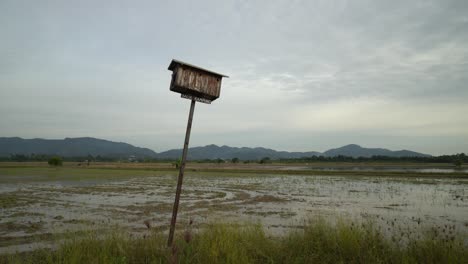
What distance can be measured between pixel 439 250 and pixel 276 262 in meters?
3.47

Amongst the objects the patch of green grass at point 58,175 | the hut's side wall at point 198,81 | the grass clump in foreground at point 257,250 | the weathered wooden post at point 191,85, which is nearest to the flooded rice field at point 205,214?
the grass clump in foreground at point 257,250

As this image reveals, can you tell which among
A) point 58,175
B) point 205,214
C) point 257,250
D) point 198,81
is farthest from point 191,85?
point 58,175

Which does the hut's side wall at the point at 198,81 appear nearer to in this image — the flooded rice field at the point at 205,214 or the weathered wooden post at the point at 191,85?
the weathered wooden post at the point at 191,85

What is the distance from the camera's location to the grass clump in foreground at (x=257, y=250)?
5587 mm

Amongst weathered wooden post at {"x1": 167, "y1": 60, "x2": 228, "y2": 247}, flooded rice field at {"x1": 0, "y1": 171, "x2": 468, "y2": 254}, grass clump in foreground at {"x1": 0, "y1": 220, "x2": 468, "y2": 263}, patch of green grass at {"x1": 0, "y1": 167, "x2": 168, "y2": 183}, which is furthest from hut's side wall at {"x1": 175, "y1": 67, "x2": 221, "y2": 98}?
patch of green grass at {"x1": 0, "y1": 167, "x2": 168, "y2": 183}

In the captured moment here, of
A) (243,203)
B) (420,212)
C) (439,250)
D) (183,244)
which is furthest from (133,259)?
(420,212)

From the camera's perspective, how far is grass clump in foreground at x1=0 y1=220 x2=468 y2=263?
5.59 meters

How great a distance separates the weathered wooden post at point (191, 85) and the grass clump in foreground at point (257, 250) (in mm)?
927

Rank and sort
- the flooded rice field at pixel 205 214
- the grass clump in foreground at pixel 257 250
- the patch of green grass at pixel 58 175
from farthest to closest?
1. the patch of green grass at pixel 58 175
2. the flooded rice field at pixel 205 214
3. the grass clump in foreground at pixel 257 250

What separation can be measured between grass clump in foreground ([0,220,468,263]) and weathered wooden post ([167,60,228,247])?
0.93 meters

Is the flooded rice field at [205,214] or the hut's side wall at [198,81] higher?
the hut's side wall at [198,81]

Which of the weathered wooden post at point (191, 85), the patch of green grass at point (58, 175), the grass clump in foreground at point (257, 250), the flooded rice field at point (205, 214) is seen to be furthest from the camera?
the patch of green grass at point (58, 175)

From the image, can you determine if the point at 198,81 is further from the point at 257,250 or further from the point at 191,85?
the point at 257,250

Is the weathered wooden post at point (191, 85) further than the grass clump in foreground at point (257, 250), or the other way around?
the weathered wooden post at point (191, 85)
